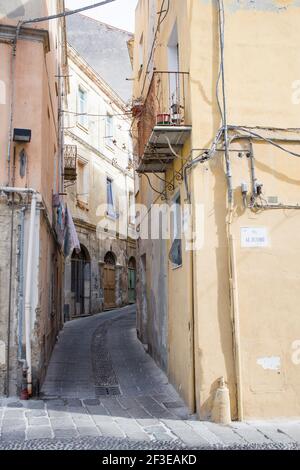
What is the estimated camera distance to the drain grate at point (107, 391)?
803cm

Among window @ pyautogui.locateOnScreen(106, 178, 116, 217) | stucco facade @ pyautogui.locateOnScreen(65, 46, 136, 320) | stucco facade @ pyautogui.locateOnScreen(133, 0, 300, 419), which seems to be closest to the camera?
stucco facade @ pyautogui.locateOnScreen(133, 0, 300, 419)

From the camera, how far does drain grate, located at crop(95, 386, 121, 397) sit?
8027mm

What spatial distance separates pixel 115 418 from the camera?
262 inches

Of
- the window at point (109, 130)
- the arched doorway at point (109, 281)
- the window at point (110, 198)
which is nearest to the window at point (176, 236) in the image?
the arched doorway at point (109, 281)

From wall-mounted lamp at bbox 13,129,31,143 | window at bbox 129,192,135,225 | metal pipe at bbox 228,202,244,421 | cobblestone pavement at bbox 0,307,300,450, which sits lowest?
cobblestone pavement at bbox 0,307,300,450

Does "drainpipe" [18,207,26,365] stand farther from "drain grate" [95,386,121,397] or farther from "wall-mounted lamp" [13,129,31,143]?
"drain grate" [95,386,121,397]

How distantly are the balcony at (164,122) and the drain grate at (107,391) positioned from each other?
4079 mm

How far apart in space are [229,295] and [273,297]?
2.17ft

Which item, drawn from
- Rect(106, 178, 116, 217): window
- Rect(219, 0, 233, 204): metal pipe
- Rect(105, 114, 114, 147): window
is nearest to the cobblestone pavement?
Rect(219, 0, 233, 204): metal pipe

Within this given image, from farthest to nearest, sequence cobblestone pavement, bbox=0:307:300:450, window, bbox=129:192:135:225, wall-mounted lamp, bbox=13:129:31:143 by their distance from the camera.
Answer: window, bbox=129:192:135:225 < wall-mounted lamp, bbox=13:129:31:143 < cobblestone pavement, bbox=0:307:300:450

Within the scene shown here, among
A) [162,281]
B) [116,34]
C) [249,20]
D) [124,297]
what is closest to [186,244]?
[162,281]

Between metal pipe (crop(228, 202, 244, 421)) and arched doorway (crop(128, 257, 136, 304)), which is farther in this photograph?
arched doorway (crop(128, 257, 136, 304))

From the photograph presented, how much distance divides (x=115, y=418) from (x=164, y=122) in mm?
4449

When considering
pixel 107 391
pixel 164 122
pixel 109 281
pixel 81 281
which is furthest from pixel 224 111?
pixel 109 281
